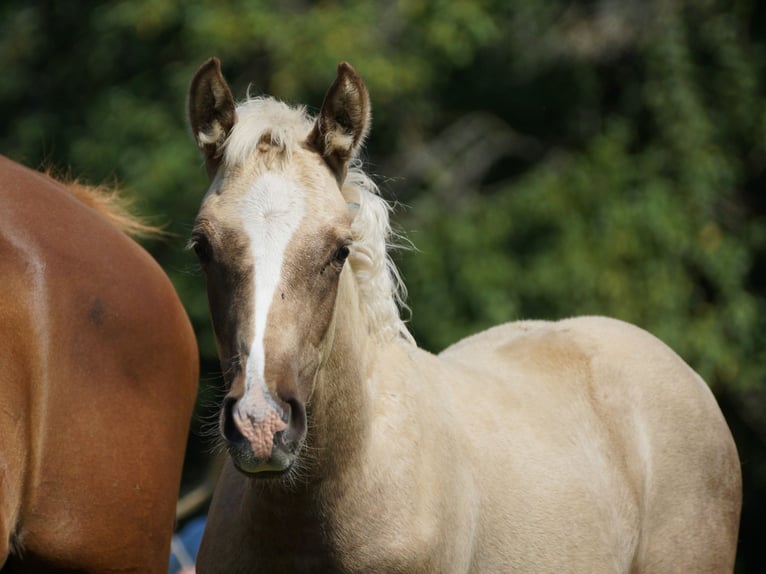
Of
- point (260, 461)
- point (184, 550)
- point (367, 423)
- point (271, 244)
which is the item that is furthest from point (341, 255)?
point (184, 550)

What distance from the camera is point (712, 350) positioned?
953cm

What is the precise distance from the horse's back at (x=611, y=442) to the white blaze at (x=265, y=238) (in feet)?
3.69

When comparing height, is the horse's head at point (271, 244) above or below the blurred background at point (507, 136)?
above

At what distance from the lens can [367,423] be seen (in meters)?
3.41

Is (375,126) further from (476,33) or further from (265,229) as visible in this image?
(265,229)

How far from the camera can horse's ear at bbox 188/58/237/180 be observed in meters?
3.29

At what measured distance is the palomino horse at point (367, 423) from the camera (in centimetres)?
300

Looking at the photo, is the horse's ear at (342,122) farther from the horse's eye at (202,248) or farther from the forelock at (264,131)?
the horse's eye at (202,248)

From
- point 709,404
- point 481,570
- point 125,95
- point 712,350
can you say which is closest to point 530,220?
point 712,350

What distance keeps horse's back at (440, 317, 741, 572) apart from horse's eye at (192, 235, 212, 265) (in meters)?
1.15

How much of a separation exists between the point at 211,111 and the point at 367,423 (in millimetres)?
983

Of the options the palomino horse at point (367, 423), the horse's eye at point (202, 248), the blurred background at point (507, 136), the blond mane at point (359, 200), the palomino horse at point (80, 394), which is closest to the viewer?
the palomino horse at point (367, 423)

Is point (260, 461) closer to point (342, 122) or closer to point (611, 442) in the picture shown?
point (342, 122)

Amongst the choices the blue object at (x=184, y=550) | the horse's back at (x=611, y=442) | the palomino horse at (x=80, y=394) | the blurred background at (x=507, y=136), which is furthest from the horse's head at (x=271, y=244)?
the blurred background at (x=507, y=136)
